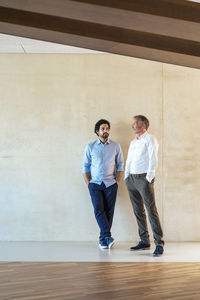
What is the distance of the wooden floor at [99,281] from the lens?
3660 mm

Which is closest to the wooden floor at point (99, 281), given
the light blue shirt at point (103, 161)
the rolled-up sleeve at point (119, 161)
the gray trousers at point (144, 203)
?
the gray trousers at point (144, 203)

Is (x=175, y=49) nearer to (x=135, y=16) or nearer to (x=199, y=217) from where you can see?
(x=135, y=16)

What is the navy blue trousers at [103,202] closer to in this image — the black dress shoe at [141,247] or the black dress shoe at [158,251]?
the black dress shoe at [141,247]

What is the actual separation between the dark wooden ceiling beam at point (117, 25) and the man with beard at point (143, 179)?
216 centimetres

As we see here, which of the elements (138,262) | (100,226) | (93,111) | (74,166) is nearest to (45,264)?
(138,262)

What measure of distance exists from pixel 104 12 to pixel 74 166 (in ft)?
12.7

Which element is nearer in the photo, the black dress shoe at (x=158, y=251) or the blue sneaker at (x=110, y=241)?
the black dress shoe at (x=158, y=251)

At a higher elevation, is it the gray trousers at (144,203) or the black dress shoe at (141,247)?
the gray trousers at (144,203)

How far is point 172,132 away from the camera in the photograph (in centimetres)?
667

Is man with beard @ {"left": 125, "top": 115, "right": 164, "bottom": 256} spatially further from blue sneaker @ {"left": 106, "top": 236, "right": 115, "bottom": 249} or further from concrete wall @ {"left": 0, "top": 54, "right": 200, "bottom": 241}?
concrete wall @ {"left": 0, "top": 54, "right": 200, "bottom": 241}

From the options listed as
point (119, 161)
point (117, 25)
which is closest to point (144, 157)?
point (119, 161)

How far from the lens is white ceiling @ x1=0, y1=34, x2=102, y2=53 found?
6.10m

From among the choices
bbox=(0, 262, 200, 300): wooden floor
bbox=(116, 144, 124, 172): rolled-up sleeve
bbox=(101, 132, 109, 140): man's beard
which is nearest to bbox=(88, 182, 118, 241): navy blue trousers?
bbox=(116, 144, 124, 172): rolled-up sleeve

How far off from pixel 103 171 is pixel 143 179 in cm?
70
